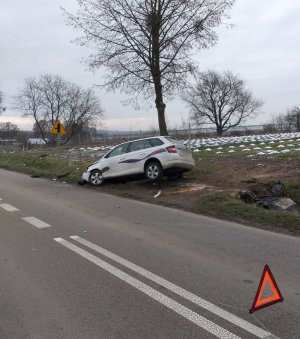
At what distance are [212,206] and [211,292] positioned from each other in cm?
603

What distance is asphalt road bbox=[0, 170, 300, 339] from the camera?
13.8 ft

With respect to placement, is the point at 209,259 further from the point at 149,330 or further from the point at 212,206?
the point at 212,206

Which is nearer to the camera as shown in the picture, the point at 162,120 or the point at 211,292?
the point at 211,292

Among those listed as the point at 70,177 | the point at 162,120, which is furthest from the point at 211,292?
the point at 162,120

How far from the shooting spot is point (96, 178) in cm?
1639

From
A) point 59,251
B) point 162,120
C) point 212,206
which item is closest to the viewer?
point 59,251

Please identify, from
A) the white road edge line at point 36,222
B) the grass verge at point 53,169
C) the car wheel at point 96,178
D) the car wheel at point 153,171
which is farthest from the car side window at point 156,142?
the white road edge line at point 36,222

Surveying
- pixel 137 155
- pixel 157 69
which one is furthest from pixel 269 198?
pixel 157 69

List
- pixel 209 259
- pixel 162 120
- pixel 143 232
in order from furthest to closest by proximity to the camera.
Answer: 1. pixel 162 120
2. pixel 143 232
3. pixel 209 259

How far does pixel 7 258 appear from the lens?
21.8 feet

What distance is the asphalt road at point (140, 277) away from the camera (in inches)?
165

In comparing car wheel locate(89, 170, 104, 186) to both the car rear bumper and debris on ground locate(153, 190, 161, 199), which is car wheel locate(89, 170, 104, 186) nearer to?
the car rear bumper

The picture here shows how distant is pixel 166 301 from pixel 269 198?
778 cm

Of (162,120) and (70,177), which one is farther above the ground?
(162,120)
